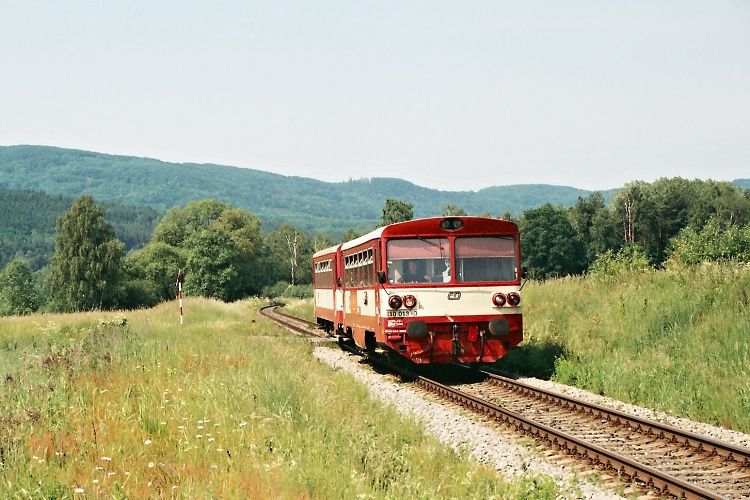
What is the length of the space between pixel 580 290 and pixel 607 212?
8578 centimetres

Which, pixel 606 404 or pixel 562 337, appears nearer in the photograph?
pixel 606 404

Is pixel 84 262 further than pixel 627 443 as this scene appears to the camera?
Yes

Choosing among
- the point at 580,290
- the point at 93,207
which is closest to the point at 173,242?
the point at 93,207

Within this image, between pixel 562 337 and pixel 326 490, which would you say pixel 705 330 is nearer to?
pixel 562 337

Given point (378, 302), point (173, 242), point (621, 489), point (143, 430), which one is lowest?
point (621, 489)

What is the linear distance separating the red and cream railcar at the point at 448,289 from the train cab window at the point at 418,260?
0.06ft

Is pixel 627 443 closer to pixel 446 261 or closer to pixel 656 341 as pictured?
pixel 656 341

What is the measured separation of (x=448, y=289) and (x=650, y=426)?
6131 mm

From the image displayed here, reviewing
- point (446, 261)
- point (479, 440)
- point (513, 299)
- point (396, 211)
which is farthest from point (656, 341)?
point (396, 211)

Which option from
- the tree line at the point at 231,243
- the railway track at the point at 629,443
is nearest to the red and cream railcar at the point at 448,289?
the railway track at the point at 629,443

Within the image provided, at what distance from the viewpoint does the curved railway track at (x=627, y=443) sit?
798cm

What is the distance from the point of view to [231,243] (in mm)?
81188

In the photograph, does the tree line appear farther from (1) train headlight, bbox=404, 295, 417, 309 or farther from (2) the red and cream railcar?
(1) train headlight, bbox=404, 295, 417, 309

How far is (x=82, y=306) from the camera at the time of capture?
85750mm
